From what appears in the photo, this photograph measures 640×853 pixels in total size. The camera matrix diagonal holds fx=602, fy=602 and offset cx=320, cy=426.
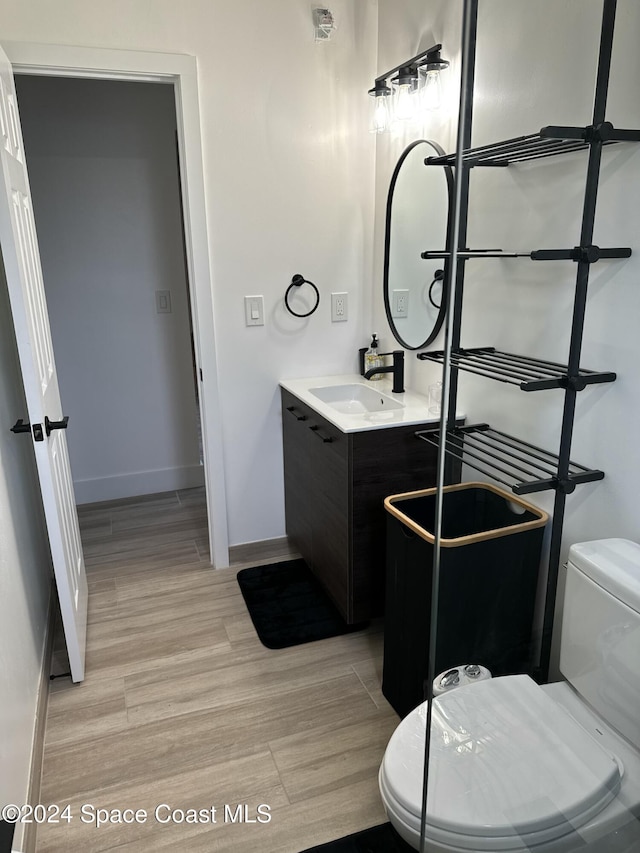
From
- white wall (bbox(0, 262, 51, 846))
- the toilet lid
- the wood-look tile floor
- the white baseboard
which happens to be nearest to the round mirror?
the wood-look tile floor

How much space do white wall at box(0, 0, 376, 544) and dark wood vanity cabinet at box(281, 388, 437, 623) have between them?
1.48 ft

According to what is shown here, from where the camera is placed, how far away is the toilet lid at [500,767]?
1244 mm

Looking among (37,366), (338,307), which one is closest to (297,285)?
(338,307)

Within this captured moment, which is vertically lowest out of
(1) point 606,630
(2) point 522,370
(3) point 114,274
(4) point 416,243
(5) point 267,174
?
(1) point 606,630

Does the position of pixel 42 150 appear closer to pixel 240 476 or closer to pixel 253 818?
pixel 240 476

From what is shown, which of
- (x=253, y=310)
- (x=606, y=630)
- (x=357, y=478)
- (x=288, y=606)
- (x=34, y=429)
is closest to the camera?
(x=606, y=630)

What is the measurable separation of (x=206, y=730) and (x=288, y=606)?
678mm

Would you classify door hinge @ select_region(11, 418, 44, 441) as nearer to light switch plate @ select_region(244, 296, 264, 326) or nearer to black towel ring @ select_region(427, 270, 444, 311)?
light switch plate @ select_region(244, 296, 264, 326)

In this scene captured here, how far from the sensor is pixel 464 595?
1682mm

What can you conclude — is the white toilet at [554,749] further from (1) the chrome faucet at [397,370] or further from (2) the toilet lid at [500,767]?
(1) the chrome faucet at [397,370]

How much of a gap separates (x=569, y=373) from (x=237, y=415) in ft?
5.23

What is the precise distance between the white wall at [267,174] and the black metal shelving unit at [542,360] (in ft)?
2.61

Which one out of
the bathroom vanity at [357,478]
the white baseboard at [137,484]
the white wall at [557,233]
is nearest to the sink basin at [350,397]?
the bathroom vanity at [357,478]

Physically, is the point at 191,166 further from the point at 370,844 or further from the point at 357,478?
the point at 370,844
